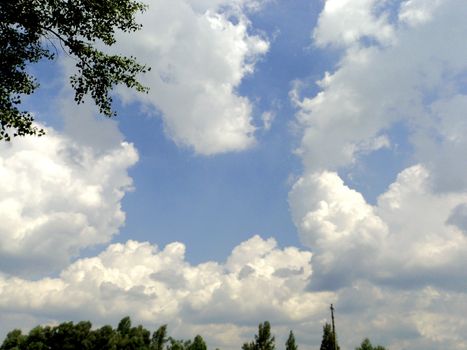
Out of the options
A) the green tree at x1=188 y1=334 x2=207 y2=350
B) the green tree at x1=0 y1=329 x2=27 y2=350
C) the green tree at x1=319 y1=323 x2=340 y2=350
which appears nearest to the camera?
the green tree at x1=319 y1=323 x2=340 y2=350

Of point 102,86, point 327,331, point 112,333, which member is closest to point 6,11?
point 102,86

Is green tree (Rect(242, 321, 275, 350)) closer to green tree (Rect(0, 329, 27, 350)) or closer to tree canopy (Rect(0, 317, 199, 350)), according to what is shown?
tree canopy (Rect(0, 317, 199, 350))

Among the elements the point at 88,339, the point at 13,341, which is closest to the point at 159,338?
the point at 88,339

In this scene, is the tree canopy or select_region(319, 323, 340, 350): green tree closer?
select_region(319, 323, 340, 350): green tree

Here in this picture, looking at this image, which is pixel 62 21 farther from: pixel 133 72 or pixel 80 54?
pixel 133 72

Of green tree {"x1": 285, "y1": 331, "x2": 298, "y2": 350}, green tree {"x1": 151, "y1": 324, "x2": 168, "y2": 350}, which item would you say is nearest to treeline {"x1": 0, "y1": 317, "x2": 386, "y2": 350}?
green tree {"x1": 151, "y1": 324, "x2": 168, "y2": 350}

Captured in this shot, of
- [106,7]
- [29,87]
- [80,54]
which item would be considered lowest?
[29,87]

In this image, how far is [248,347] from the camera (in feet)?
211

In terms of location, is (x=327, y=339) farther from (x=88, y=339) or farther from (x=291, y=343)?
(x=88, y=339)

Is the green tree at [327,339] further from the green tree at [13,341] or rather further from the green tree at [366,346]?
the green tree at [13,341]

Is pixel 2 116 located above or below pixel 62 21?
below

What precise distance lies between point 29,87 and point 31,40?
1663mm

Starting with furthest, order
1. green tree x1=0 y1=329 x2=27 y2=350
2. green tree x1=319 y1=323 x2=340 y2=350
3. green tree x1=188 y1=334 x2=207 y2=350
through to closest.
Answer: green tree x1=0 y1=329 x2=27 y2=350 < green tree x1=188 y1=334 x2=207 y2=350 < green tree x1=319 y1=323 x2=340 y2=350

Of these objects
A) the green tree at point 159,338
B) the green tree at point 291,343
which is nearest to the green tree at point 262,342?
the green tree at point 291,343
